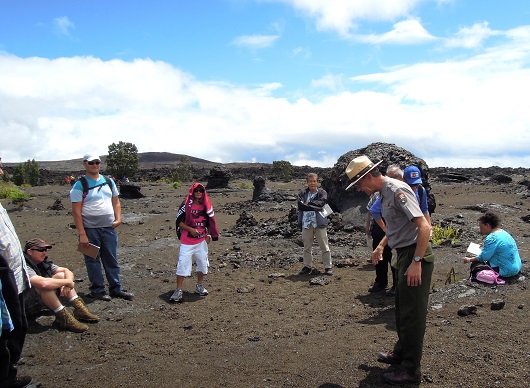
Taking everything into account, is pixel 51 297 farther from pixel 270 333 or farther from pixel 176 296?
pixel 270 333

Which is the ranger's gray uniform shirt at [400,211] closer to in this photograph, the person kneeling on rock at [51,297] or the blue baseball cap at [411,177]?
the blue baseball cap at [411,177]

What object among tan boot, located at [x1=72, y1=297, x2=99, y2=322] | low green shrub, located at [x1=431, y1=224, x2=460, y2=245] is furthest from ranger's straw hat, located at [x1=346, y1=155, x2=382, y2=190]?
low green shrub, located at [x1=431, y1=224, x2=460, y2=245]

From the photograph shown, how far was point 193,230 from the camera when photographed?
715 centimetres

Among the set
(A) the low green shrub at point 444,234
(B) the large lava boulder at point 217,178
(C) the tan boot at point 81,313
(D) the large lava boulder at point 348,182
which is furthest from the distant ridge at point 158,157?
(C) the tan boot at point 81,313

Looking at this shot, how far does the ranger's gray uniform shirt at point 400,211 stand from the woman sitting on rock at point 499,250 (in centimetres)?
313

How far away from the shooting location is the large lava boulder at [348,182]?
13156mm

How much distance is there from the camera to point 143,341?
5.67 metres

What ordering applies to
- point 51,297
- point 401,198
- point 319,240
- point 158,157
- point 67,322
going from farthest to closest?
1. point 158,157
2. point 319,240
3. point 67,322
4. point 51,297
5. point 401,198

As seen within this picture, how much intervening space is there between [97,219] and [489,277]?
553 centimetres

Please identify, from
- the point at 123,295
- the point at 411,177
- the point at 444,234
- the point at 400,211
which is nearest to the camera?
the point at 400,211

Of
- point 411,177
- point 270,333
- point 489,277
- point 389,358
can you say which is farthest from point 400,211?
point 489,277

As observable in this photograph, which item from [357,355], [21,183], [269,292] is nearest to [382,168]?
[269,292]

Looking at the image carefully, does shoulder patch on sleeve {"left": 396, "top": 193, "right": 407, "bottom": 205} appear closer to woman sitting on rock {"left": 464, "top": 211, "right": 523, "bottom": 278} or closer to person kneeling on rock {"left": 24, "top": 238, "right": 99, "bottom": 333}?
woman sitting on rock {"left": 464, "top": 211, "right": 523, "bottom": 278}

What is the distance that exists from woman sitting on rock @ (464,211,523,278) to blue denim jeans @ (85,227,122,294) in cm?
525
